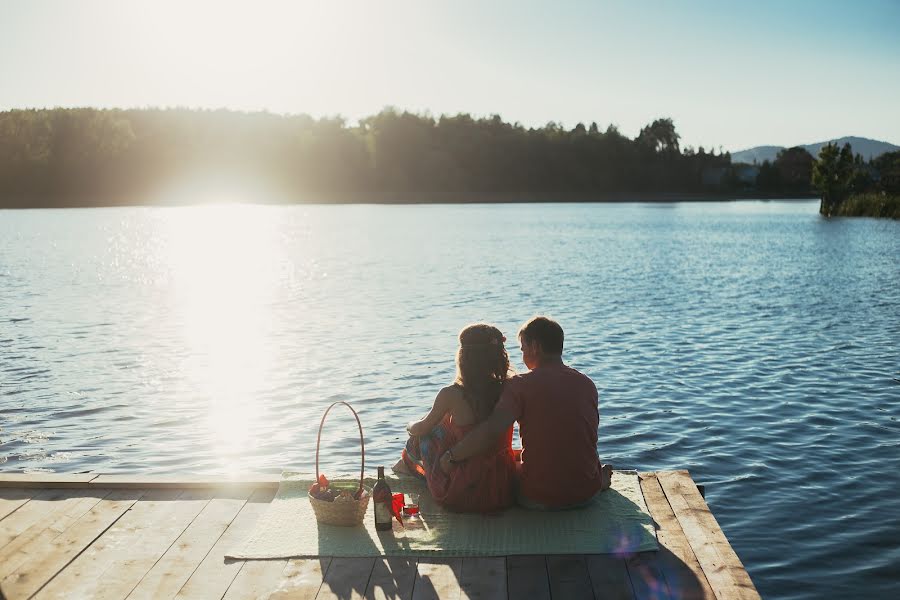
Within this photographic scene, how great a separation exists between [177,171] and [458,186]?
37.2 meters

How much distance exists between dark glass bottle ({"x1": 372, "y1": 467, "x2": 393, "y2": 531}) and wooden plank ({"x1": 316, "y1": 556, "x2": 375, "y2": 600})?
336 mm

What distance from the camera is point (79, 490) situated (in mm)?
5766

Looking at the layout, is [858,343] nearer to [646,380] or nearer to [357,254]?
[646,380]

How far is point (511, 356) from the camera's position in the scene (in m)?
14.2

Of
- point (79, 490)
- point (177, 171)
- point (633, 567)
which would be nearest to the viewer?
point (633, 567)

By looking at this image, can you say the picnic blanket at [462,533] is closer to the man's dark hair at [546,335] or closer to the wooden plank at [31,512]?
the man's dark hair at [546,335]

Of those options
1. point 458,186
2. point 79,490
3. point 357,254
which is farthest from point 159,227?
point 458,186

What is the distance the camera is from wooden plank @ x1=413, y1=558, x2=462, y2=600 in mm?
4285

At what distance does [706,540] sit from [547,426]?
1.10m

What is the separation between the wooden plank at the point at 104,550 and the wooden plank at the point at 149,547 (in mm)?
27

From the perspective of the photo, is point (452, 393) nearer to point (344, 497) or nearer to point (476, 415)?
point (476, 415)

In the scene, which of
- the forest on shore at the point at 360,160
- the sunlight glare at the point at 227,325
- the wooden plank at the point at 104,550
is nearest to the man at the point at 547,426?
the wooden plank at the point at 104,550

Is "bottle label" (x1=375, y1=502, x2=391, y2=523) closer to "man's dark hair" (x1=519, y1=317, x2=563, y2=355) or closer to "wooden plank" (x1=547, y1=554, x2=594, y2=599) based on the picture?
"wooden plank" (x1=547, y1=554, x2=594, y2=599)

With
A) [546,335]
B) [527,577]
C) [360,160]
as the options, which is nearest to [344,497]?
Answer: [527,577]
